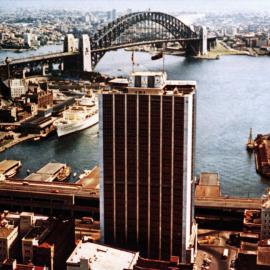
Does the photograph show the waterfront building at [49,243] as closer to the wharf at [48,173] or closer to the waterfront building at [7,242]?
the waterfront building at [7,242]

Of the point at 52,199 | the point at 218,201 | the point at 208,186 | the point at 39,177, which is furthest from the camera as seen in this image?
the point at 39,177

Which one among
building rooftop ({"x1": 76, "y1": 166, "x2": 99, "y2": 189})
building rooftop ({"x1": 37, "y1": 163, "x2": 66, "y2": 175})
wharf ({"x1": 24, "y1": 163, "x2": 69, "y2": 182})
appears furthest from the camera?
building rooftop ({"x1": 37, "y1": 163, "x2": 66, "y2": 175})

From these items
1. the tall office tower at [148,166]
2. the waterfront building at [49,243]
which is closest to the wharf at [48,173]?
the waterfront building at [49,243]

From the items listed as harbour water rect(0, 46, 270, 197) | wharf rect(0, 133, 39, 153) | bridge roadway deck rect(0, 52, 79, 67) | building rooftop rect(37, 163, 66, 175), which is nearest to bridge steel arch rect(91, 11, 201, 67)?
bridge roadway deck rect(0, 52, 79, 67)

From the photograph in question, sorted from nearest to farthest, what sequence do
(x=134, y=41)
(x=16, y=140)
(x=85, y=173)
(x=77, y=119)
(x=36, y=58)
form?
1. (x=85, y=173)
2. (x=16, y=140)
3. (x=77, y=119)
4. (x=36, y=58)
5. (x=134, y=41)

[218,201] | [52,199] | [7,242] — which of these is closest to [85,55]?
[52,199]

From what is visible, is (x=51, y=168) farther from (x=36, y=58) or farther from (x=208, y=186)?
(x=36, y=58)

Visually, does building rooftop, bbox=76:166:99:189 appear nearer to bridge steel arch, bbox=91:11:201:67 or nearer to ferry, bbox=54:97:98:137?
ferry, bbox=54:97:98:137
